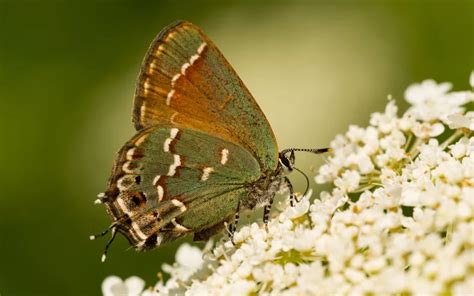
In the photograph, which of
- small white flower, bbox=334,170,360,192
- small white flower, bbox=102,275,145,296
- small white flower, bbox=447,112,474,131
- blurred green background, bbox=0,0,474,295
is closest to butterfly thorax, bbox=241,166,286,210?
small white flower, bbox=334,170,360,192

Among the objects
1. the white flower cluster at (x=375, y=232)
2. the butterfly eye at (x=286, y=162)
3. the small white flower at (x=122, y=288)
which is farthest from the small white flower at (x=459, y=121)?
the small white flower at (x=122, y=288)

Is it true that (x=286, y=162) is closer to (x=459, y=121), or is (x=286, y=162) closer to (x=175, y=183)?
(x=175, y=183)

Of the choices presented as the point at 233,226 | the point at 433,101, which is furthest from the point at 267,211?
the point at 433,101

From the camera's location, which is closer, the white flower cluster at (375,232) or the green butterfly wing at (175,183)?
the white flower cluster at (375,232)

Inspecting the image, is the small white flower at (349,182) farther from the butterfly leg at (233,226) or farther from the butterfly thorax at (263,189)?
the butterfly leg at (233,226)

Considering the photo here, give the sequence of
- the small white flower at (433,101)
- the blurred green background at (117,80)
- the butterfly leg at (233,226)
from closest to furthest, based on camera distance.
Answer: the butterfly leg at (233,226)
the small white flower at (433,101)
the blurred green background at (117,80)

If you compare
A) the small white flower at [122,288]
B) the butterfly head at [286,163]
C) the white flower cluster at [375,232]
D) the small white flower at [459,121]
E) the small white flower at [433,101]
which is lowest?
the small white flower at [122,288]
